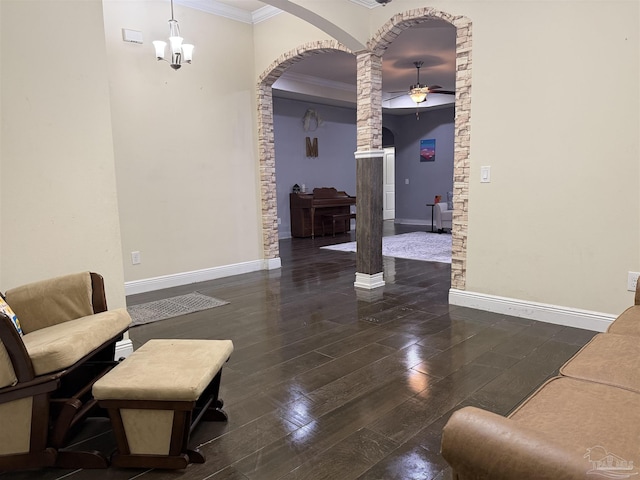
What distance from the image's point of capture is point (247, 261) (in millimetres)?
5480

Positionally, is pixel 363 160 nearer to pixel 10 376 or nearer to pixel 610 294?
pixel 610 294

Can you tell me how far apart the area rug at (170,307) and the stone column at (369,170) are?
1.48 meters

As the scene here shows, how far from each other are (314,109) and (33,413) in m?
8.16

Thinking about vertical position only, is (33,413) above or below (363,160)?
below

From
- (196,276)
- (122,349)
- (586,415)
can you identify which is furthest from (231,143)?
(586,415)

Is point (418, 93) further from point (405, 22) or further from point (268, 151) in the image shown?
point (405, 22)

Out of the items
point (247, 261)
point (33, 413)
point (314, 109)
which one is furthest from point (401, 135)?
Answer: point (33, 413)

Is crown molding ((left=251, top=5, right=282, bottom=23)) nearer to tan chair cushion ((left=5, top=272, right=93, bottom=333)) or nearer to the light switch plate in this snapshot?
the light switch plate

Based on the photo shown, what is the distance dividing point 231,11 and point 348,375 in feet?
14.4

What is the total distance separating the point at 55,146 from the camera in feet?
7.77

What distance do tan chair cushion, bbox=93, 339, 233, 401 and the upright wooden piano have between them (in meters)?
6.41

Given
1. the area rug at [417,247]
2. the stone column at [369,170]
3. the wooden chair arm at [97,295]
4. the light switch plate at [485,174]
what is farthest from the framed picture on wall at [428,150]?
the wooden chair arm at [97,295]

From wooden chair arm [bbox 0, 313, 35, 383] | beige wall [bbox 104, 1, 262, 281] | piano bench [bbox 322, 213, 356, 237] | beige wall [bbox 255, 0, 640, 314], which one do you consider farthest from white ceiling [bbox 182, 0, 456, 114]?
wooden chair arm [bbox 0, 313, 35, 383]

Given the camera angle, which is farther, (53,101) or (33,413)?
(53,101)
